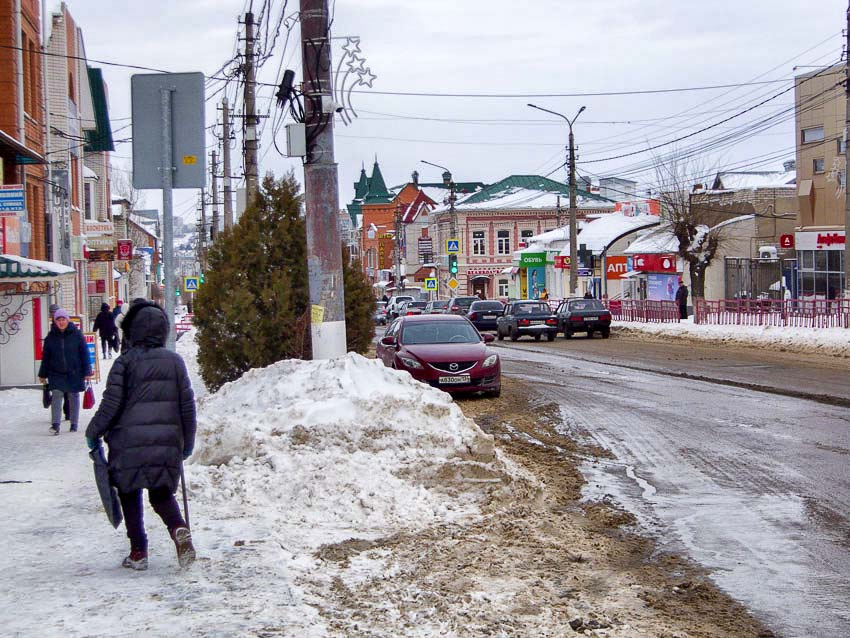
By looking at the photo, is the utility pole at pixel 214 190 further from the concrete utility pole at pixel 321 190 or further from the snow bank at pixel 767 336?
the concrete utility pole at pixel 321 190

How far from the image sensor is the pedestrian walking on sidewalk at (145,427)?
671 cm

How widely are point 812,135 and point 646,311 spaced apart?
15067 millimetres

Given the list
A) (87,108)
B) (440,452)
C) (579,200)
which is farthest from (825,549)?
(579,200)

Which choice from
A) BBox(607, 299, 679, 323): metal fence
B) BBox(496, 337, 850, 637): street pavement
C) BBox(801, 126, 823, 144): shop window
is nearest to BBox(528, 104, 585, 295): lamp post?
BBox(607, 299, 679, 323): metal fence

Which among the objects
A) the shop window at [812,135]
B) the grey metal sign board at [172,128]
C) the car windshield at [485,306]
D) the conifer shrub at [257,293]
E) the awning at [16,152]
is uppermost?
the shop window at [812,135]

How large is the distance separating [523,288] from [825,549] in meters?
76.5

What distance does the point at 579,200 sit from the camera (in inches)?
3844

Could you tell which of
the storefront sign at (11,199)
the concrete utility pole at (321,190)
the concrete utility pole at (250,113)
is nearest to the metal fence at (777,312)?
the concrete utility pole at (250,113)

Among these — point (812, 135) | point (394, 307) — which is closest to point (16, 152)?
point (394, 307)

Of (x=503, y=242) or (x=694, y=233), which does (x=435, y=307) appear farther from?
(x=503, y=242)

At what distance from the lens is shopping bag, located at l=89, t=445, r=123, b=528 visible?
22.4 feet

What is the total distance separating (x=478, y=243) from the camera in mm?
93125

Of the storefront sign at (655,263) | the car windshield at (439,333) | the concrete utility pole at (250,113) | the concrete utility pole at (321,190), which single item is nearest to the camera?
the concrete utility pole at (321,190)

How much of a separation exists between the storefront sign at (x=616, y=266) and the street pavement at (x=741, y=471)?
1672 inches
